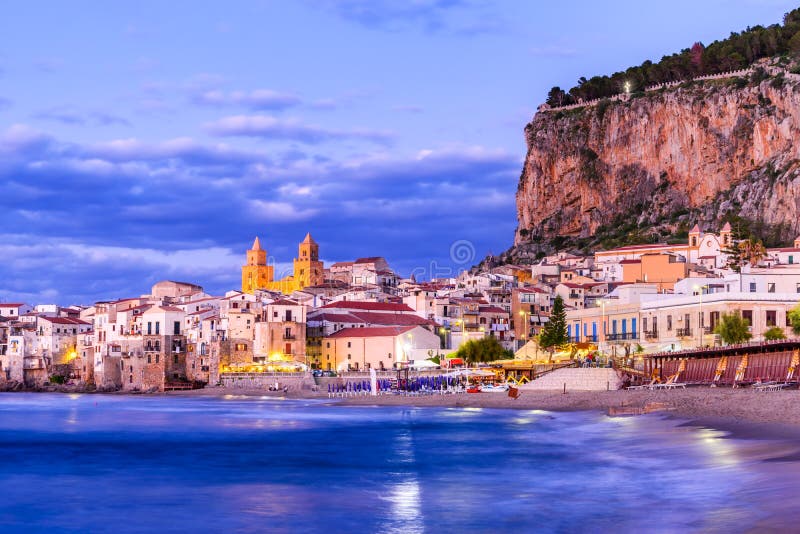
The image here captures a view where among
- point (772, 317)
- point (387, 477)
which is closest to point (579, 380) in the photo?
point (772, 317)

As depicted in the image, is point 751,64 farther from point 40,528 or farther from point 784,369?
point 40,528

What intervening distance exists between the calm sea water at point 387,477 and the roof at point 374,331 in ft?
125

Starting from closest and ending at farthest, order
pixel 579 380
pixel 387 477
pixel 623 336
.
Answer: pixel 387 477 → pixel 579 380 → pixel 623 336

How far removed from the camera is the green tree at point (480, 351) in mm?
90188

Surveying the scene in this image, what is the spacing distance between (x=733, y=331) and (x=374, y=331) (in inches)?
1619

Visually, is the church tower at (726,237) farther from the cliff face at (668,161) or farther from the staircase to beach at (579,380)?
the staircase to beach at (579,380)

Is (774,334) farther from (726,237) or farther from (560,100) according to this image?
(560,100)

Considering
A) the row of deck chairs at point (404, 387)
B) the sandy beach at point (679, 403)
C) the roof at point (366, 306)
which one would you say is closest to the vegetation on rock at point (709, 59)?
the roof at point (366, 306)

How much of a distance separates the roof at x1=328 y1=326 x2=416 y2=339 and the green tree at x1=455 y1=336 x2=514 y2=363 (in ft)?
24.1

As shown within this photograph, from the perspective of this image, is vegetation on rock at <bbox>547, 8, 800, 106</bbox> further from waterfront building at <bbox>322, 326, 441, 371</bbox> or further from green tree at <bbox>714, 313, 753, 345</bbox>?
green tree at <bbox>714, 313, 753, 345</bbox>

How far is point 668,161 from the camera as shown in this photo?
562ft

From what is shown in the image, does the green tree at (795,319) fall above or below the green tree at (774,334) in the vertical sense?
above

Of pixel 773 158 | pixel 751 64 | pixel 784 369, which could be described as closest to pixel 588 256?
pixel 773 158

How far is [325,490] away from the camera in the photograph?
3212cm
